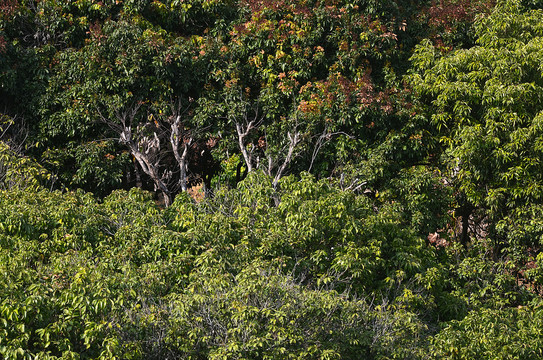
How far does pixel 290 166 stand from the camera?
16312 mm

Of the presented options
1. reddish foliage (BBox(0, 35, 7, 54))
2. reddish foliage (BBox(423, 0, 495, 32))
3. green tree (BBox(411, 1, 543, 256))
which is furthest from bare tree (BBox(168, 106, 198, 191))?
reddish foliage (BBox(423, 0, 495, 32))

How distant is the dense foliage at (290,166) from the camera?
10195mm

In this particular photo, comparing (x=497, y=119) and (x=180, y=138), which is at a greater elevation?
(x=497, y=119)

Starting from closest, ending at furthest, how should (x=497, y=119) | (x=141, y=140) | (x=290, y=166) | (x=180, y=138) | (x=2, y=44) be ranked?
1. (x=497, y=119)
2. (x=2, y=44)
3. (x=290, y=166)
4. (x=141, y=140)
5. (x=180, y=138)

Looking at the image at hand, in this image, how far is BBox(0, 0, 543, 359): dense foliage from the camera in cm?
1020

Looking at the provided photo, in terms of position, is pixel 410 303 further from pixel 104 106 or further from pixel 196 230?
pixel 104 106

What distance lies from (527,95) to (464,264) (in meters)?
3.74

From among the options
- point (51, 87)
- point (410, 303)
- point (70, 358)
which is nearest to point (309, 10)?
point (51, 87)

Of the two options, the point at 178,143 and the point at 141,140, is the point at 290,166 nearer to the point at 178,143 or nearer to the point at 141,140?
the point at 178,143

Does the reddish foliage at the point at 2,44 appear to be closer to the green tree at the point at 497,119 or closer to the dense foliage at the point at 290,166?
the dense foliage at the point at 290,166

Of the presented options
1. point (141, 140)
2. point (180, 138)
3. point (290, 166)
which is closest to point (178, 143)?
point (180, 138)

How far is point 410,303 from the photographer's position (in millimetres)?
12227

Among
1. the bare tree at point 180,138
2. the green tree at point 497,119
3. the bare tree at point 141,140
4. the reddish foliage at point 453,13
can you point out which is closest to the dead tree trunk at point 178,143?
the bare tree at point 180,138

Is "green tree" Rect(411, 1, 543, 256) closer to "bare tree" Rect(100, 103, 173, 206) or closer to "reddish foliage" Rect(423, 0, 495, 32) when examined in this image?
"reddish foliage" Rect(423, 0, 495, 32)
